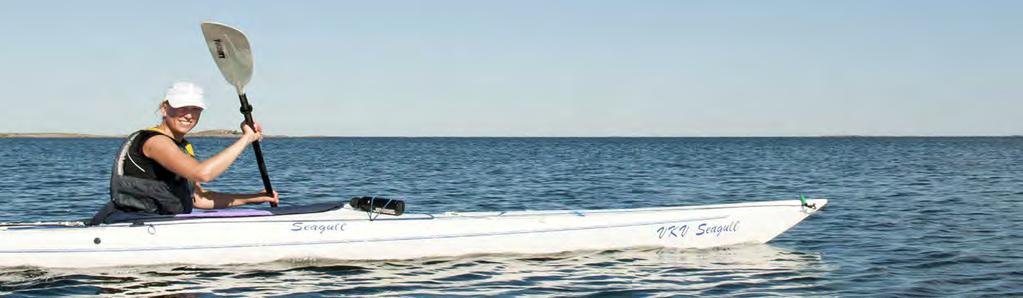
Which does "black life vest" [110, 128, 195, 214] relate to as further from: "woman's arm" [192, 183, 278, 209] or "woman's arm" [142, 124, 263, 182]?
"woman's arm" [192, 183, 278, 209]

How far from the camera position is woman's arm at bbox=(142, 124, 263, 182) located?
7273mm

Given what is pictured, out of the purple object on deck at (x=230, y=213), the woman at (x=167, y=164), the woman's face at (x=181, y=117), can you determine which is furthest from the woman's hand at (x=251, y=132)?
the purple object on deck at (x=230, y=213)

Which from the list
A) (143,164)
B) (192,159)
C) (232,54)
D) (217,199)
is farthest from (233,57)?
(192,159)

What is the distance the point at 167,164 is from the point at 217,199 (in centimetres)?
184

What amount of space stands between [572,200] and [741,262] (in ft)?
37.2

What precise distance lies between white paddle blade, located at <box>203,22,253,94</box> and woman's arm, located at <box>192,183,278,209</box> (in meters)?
1.27

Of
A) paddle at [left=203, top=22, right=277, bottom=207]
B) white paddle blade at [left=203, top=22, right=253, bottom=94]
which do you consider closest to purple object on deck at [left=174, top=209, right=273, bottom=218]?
paddle at [left=203, top=22, right=277, bottom=207]

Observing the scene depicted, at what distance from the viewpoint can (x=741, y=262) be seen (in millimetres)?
9844

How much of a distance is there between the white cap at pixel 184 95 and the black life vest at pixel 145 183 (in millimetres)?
338

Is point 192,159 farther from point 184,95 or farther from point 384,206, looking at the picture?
point 384,206

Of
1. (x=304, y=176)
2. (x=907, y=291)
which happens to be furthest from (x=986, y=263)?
(x=304, y=176)

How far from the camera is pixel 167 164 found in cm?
775

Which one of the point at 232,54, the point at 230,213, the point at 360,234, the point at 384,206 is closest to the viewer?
the point at 230,213

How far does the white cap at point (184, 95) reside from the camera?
7.59 meters
